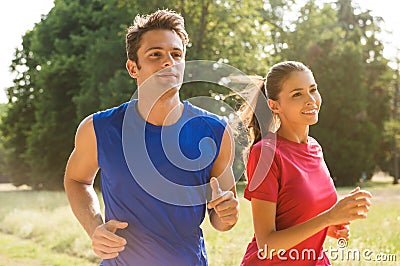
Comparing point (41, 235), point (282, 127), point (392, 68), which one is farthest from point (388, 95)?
point (282, 127)

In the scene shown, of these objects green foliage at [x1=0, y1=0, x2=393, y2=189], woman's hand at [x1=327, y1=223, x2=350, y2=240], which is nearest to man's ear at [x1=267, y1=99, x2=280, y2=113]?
woman's hand at [x1=327, y1=223, x2=350, y2=240]

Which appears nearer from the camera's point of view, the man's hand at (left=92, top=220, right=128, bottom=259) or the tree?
the man's hand at (left=92, top=220, right=128, bottom=259)

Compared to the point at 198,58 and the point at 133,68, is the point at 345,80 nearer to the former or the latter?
the point at 198,58

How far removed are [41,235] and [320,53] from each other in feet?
45.7

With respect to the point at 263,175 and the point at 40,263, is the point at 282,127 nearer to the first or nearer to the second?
the point at 263,175

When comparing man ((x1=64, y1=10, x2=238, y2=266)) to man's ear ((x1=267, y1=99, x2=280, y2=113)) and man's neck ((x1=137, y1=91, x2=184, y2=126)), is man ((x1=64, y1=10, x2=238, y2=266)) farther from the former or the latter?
man's ear ((x1=267, y1=99, x2=280, y2=113))

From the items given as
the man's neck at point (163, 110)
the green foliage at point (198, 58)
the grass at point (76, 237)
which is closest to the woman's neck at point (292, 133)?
the man's neck at point (163, 110)

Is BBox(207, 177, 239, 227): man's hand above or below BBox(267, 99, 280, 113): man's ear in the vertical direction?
below

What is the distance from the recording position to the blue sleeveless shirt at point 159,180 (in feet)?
5.32

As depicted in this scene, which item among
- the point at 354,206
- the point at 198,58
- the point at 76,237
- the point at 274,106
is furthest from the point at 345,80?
the point at 354,206

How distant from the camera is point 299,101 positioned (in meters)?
1.78

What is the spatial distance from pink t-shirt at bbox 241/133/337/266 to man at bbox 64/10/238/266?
0.08 m

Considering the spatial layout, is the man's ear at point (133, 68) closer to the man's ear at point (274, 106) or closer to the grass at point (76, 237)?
the man's ear at point (274, 106)

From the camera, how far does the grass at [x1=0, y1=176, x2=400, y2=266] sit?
394cm
